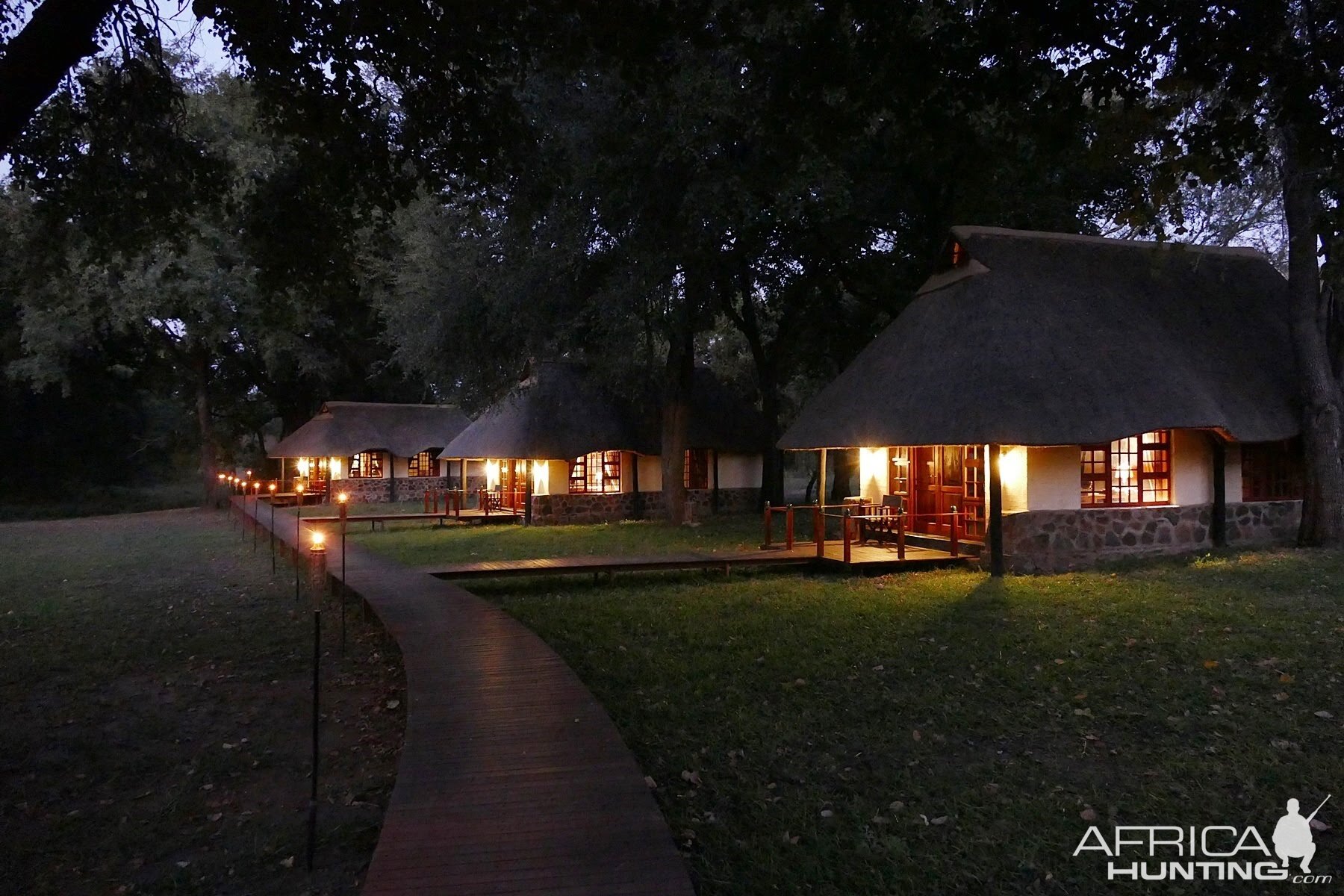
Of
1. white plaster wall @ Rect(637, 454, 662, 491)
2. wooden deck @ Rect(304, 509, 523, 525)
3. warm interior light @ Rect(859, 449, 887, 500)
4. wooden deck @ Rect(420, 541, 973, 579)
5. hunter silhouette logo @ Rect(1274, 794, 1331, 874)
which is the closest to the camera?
hunter silhouette logo @ Rect(1274, 794, 1331, 874)

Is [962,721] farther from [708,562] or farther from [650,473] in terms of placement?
[650,473]

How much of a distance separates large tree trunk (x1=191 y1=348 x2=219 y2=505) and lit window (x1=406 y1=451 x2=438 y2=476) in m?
7.90

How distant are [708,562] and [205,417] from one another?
98.7 feet

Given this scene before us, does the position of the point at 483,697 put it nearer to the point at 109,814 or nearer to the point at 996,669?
the point at 109,814

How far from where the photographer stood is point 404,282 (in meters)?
22.4

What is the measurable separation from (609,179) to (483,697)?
12.6 m

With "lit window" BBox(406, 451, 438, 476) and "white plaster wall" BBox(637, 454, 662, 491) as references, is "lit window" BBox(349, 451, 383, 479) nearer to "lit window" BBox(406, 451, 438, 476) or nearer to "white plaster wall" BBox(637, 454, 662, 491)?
"lit window" BBox(406, 451, 438, 476)

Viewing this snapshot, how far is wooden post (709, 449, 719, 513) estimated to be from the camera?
27812 millimetres

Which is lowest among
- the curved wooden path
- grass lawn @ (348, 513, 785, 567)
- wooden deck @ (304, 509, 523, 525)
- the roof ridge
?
the curved wooden path

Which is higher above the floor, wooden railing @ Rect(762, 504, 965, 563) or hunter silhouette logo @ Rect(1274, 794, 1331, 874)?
wooden railing @ Rect(762, 504, 965, 563)

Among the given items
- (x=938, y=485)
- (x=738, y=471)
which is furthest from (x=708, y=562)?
(x=738, y=471)

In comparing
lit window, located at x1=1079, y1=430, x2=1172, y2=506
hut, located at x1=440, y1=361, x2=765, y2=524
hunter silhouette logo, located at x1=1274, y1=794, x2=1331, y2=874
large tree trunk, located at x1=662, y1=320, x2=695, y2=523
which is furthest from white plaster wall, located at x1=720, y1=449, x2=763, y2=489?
hunter silhouette logo, located at x1=1274, y1=794, x2=1331, y2=874

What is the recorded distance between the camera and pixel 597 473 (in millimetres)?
26422

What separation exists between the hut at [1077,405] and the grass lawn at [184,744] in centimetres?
949
